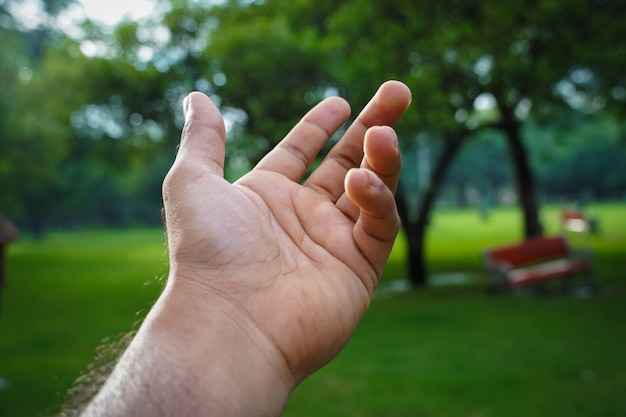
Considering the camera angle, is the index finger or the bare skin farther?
the index finger

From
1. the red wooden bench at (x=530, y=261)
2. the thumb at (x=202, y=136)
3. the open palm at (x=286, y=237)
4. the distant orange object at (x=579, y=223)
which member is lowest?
the distant orange object at (x=579, y=223)

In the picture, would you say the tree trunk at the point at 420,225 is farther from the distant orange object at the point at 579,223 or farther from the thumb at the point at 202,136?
the distant orange object at the point at 579,223

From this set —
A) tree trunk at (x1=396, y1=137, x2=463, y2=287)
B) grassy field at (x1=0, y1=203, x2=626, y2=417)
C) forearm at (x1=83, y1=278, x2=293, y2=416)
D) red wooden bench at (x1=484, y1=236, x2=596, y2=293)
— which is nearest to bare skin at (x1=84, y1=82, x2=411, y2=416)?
forearm at (x1=83, y1=278, x2=293, y2=416)

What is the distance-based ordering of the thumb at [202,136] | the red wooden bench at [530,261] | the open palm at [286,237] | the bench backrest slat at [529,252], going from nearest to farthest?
the open palm at [286,237]
the thumb at [202,136]
the red wooden bench at [530,261]
the bench backrest slat at [529,252]

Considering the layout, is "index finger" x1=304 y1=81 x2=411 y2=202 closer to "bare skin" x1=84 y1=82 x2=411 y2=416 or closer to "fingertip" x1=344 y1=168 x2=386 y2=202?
"bare skin" x1=84 y1=82 x2=411 y2=416

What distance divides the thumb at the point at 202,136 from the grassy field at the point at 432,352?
42 centimetres

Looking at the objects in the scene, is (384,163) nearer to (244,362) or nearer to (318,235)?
(318,235)

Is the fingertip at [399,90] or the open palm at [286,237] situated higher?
the fingertip at [399,90]

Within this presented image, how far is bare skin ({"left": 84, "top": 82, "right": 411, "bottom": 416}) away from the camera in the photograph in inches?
63.4

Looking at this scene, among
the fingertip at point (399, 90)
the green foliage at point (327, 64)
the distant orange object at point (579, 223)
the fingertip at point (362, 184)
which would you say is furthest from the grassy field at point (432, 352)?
the distant orange object at point (579, 223)

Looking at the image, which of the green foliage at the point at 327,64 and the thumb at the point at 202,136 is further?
the green foliage at the point at 327,64

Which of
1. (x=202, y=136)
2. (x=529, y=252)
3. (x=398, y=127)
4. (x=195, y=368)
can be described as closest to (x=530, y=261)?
(x=529, y=252)

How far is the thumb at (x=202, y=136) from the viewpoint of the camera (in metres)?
1.92

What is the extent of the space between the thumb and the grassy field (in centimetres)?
42
